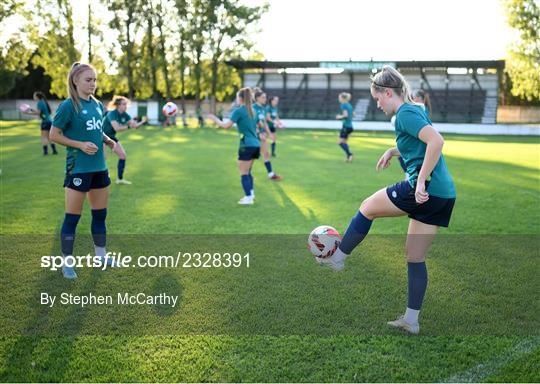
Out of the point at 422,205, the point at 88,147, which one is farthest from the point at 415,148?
the point at 88,147

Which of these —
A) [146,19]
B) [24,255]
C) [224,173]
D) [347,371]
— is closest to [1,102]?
[146,19]

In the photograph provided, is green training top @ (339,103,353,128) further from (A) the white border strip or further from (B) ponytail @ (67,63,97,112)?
(A) the white border strip

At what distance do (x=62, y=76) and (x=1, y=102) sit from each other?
18428 millimetres

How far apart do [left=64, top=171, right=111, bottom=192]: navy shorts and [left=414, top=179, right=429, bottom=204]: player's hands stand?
336 centimetres

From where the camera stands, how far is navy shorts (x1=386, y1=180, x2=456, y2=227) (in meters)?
3.66

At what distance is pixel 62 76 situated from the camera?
47.9 meters

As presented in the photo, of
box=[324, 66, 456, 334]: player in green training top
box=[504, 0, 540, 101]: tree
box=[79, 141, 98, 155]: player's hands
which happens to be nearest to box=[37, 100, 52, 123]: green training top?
box=[79, 141, 98, 155]: player's hands

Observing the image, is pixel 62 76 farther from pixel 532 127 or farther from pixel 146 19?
pixel 532 127

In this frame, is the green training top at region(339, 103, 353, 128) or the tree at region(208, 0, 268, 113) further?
the tree at region(208, 0, 268, 113)

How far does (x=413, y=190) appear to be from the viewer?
144 inches

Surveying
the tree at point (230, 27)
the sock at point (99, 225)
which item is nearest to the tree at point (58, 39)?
the tree at point (230, 27)

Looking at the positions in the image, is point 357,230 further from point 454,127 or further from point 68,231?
point 454,127

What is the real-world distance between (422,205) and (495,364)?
3.99ft

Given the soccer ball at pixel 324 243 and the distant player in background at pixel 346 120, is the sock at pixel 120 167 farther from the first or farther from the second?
the soccer ball at pixel 324 243
